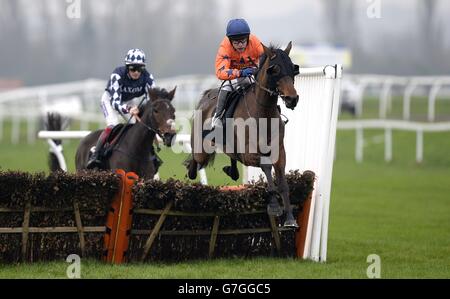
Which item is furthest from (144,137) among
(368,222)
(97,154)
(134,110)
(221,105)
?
(368,222)

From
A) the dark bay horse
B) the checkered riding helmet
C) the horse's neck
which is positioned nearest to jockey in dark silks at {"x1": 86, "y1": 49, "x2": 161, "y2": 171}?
the checkered riding helmet

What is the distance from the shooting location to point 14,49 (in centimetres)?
4438

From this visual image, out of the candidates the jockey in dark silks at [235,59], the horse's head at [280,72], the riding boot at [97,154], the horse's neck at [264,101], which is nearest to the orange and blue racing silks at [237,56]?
the jockey in dark silks at [235,59]

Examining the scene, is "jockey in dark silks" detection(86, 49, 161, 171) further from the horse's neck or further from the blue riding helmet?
the horse's neck

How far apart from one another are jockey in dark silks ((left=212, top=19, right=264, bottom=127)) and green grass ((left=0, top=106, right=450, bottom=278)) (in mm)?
1856

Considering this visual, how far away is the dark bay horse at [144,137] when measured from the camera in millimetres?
10305

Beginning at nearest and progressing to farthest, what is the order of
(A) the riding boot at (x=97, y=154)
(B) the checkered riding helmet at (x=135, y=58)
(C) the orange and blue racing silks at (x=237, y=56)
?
1. (C) the orange and blue racing silks at (x=237, y=56)
2. (B) the checkered riding helmet at (x=135, y=58)
3. (A) the riding boot at (x=97, y=154)

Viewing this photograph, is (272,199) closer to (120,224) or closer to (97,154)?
(120,224)

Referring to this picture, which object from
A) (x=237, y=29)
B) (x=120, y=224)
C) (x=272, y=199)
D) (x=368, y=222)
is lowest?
(x=368, y=222)

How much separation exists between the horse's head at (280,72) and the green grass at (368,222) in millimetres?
1640

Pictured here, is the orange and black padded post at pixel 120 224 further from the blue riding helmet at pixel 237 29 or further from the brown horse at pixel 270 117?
the blue riding helmet at pixel 237 29

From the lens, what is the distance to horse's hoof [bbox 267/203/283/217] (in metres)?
8.31

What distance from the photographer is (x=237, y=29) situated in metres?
8.86

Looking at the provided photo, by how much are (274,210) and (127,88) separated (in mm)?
3470
